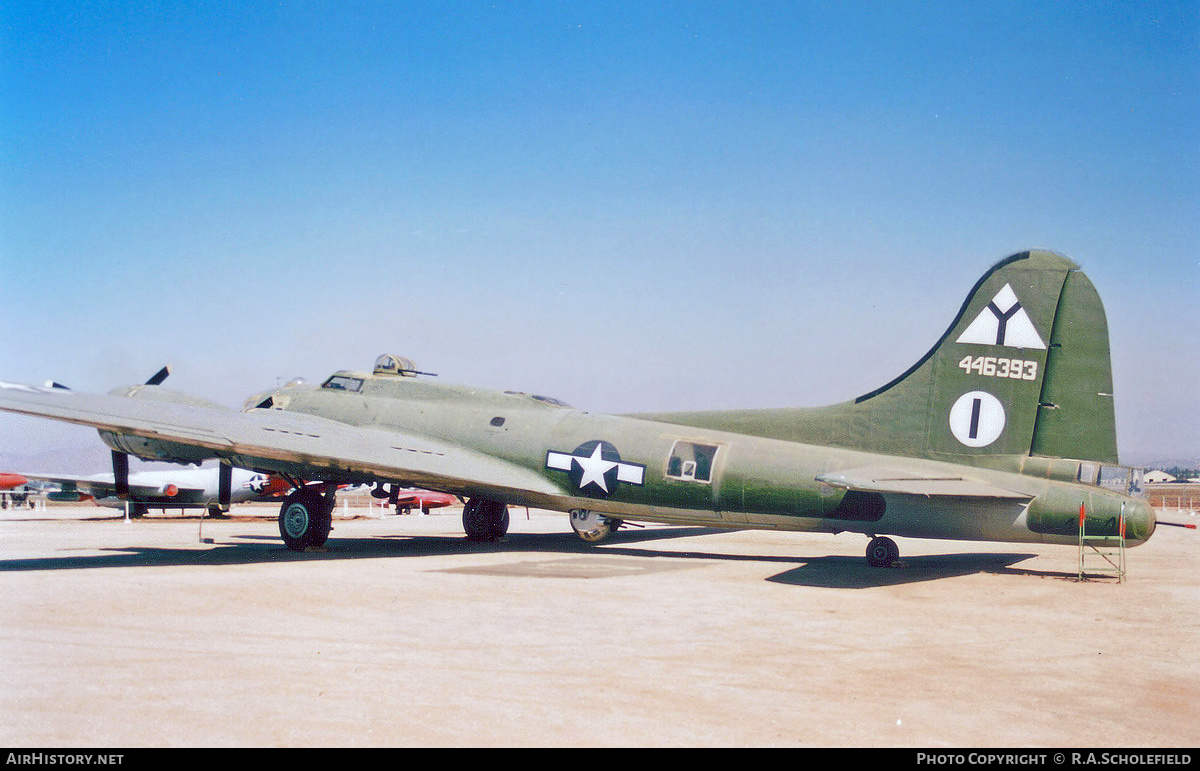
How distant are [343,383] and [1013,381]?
673 inches

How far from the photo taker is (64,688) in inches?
302

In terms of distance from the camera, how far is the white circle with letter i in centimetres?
1686

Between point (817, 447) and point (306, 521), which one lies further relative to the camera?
point (306, 521)

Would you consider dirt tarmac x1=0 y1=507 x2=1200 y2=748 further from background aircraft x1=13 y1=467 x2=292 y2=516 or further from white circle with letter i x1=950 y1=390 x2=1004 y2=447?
background aircraft x1=13 y1=467 x2=292 y2=516

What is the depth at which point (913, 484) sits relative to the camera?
1456 centimetres

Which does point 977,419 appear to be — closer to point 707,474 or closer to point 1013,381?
point 1013,381

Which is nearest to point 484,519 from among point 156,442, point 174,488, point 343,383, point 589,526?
point 589,526

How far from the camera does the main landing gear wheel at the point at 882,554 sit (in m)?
18.2

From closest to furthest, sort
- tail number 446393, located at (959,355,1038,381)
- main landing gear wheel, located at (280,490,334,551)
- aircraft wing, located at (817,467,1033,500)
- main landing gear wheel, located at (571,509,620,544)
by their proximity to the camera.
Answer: aircraft wing, located at (817,467,1033,500) < tail number 446393, located at (959,355,1038,381) < main landing gear wheel, located at (280,490,334,551) < main landing gear wheel, located at (571,509,620,544)

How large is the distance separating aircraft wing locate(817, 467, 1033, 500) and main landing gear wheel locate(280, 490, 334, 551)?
12.7 metres

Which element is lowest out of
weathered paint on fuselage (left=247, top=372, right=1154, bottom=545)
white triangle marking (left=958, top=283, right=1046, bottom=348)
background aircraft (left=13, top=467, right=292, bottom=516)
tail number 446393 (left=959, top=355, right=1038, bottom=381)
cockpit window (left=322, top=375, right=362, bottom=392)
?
background aircraft (left=13, top=467, right=292, bottom=516)

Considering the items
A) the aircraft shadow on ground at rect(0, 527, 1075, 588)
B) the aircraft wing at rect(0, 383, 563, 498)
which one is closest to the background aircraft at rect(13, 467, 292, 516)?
the aircraft shadow on ground at rect(0, 527, 1075, 588)

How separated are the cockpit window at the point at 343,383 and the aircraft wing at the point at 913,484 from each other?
14466 mm
